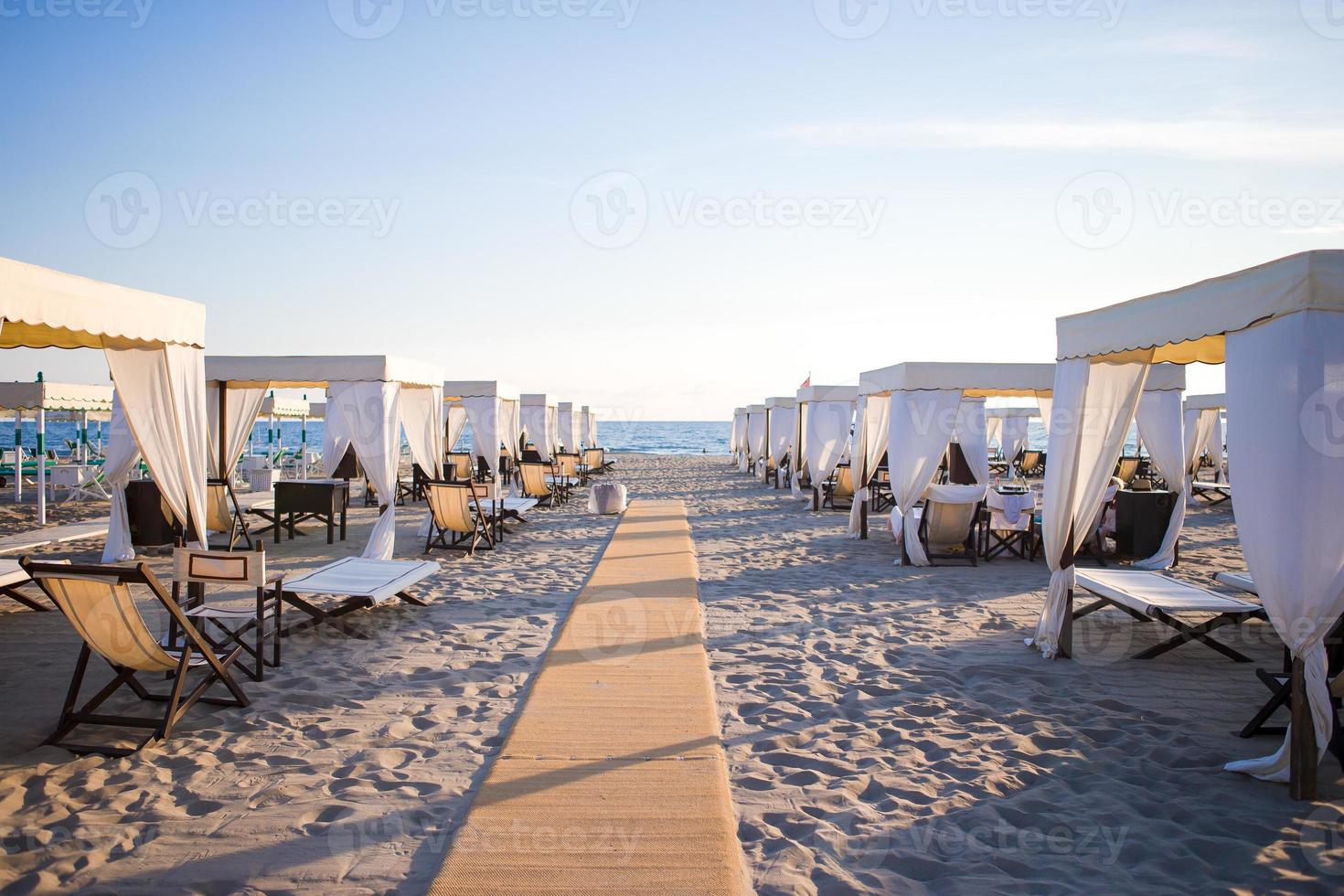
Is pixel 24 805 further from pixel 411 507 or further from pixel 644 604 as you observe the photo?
pixel 411 507

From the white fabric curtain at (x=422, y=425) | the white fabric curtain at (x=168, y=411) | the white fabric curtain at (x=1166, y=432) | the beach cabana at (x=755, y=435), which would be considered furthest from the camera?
the beach cabana at (x=755, y=435)

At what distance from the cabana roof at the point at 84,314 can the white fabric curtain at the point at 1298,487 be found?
17.7 ft

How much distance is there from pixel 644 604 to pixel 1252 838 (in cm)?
422

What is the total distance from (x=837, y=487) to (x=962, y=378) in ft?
15.8

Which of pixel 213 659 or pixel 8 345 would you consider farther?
pixel 8 345

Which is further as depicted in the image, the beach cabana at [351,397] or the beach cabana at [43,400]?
the beach cabana at [43,400]

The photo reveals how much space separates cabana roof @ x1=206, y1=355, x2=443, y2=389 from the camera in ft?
27.8

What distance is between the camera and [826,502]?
14102 mm

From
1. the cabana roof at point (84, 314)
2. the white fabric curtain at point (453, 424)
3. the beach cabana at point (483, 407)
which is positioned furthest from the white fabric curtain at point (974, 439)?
the white fabric curtain at point (453, 424)

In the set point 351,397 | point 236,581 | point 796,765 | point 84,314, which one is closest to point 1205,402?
point 351,397

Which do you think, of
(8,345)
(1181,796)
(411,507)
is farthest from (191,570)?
(411,507)

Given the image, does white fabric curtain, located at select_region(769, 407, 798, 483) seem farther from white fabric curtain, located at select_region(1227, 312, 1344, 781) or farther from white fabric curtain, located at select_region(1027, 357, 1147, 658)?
white fabric curtain, located at select_region(1227, 312, 1344, 781)

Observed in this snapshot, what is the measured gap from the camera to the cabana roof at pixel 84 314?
3529 mm

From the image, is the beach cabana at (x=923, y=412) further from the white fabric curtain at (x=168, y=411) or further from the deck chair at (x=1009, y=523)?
the white fabric curtain at (x=168, y=411)
